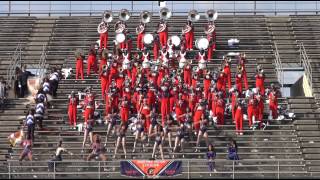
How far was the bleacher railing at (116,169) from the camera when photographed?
89.7ft

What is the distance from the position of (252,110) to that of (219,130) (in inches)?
52.8

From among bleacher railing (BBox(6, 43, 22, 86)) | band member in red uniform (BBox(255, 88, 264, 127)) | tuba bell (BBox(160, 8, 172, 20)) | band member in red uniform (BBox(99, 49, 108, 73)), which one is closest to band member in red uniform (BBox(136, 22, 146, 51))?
tuba bell (BBox(160, 8, 172, 20))

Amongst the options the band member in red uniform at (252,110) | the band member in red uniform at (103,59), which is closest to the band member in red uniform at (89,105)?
the band member in red uniform at (103,59)

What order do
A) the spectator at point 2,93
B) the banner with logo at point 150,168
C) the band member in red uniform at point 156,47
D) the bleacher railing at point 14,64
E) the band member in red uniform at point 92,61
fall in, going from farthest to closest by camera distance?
the band member in red uniform at point 156,47 → the bleacher railing at point 14,64 → the band member in red uniform at point 92,61 → the spectator at point 2,93 → the banner with logo at point 150,168

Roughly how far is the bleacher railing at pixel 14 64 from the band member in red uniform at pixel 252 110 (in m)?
9.53

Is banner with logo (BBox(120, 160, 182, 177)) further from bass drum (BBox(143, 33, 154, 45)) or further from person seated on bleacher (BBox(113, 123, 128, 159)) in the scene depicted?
bass drum (BBox(143, 33, 154, 45))

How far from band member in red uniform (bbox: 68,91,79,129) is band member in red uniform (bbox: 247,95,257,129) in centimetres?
604

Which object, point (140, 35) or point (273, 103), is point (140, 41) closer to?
point (140, 35)

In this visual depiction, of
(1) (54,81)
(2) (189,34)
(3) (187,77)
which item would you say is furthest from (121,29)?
(3) (187,77)

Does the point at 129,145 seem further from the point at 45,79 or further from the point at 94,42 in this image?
the point at 94,42

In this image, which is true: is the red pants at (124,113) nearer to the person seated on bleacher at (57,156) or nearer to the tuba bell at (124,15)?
the person seated on bleacher at (57,156)

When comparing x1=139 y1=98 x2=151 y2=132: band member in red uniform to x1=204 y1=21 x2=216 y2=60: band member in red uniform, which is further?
x1=204 y1=21 x2=216 y2=60: band member in red uniform

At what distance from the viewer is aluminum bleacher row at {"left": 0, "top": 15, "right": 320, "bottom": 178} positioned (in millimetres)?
28156

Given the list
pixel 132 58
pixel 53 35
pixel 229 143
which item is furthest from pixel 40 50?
pixel 229 143
